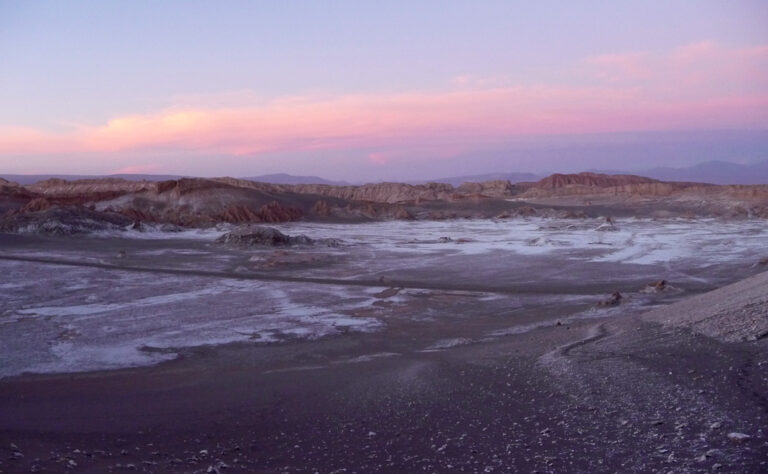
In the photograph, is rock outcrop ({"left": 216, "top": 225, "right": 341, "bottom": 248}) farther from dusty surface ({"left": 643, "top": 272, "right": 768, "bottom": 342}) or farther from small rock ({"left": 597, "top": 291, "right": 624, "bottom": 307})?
dusty surface ({"left": 643, "top": 272, "right": 768, "bottom": 342})

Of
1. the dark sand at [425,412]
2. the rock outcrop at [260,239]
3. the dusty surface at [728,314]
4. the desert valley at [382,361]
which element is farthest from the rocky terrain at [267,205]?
the dusty surface at [728,314]

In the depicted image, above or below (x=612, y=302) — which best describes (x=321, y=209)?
above

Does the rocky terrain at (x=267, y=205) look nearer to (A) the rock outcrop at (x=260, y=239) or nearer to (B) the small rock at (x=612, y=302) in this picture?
(A) the rock outcrop at (x=260, y=239)

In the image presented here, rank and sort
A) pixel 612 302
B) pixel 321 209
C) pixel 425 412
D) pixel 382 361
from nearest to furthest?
1. pixel 425 412
2. pixel 382 361
3. pixel 612 302
4. pixel 321 209

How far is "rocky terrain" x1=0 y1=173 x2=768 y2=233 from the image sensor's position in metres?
42.8

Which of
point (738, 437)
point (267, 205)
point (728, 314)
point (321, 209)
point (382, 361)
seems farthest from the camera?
point (321, 209)

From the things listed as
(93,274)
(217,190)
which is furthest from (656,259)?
(217,190)

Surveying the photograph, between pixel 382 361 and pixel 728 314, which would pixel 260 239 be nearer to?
pixel 382 361

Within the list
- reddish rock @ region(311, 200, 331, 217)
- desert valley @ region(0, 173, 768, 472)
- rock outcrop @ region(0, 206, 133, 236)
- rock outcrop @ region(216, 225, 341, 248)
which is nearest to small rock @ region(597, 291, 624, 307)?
desert valley @ region(0, 173, 768, 472)

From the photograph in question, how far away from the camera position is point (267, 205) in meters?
55.7

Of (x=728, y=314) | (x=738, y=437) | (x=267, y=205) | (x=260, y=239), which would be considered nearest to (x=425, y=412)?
(x=738, y=437)

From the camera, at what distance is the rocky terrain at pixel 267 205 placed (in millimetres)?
42812

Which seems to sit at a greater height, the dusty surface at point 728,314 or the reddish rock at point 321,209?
the reddish rock at point 321,209

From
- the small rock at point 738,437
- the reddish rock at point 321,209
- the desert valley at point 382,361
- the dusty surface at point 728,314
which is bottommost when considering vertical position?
the desert valley at point 382,361
